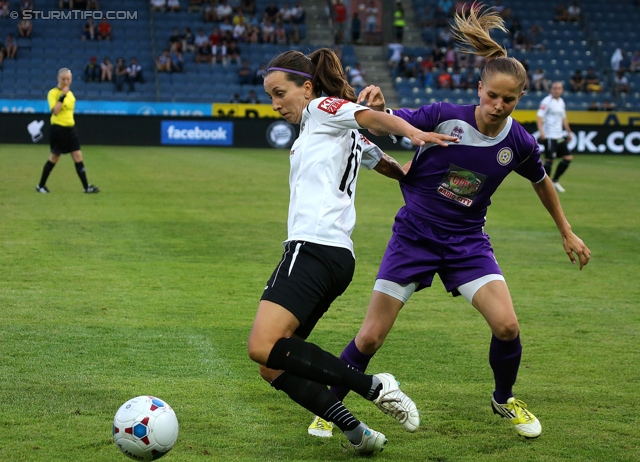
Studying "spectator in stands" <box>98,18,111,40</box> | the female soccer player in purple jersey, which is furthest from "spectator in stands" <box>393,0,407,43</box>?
the female soccer player in purple jersey

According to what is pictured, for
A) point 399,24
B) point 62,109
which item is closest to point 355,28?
point 399,24

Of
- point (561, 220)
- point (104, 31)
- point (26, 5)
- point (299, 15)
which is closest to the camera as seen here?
point (561, 220)

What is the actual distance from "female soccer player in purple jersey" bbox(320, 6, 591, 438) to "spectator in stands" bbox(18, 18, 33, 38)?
101ft

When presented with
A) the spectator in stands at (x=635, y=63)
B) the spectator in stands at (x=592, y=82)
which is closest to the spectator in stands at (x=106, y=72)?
the spectator in stands at (x=592, y=82)

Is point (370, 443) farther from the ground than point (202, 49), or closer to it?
farther from the ground

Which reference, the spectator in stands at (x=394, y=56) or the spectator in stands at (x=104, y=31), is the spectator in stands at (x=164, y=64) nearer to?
the spectator in stands at (x=104, y=31)

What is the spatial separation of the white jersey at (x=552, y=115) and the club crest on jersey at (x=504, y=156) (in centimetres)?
1460

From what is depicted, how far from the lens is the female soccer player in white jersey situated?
390 centimetres

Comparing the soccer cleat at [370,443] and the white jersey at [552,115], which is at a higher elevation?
the soccer cleat at [370,443]

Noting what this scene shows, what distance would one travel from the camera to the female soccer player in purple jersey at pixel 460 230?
4488mm

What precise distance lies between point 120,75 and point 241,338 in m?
26.0

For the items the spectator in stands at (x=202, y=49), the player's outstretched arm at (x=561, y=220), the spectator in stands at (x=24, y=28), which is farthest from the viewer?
the spectator in stands at (x=202, y=49)

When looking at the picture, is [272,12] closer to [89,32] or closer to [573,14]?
[89,32]

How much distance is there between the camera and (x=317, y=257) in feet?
13.1
